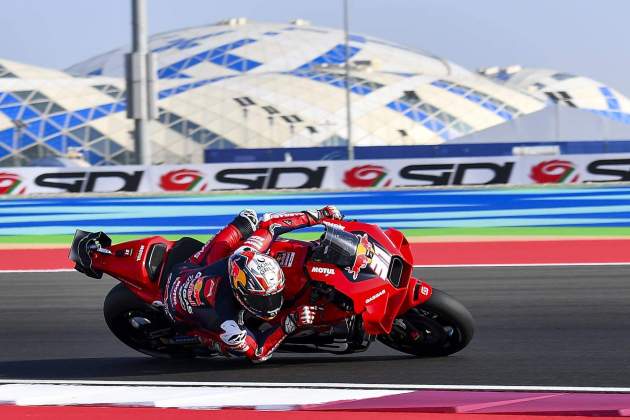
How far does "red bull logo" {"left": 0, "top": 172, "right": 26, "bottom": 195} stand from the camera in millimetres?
21016

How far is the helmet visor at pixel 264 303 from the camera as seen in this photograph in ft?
20.4

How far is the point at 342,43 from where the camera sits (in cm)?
8800

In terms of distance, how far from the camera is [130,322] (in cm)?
729

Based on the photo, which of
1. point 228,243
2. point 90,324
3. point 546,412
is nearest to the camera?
point 546,412

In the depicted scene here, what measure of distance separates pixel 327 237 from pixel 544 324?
2.86 m

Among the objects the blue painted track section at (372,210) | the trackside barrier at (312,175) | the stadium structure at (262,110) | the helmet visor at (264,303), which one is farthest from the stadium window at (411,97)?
the helmet visor at (264,303)

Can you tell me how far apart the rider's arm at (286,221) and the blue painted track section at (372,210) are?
36.7 ft

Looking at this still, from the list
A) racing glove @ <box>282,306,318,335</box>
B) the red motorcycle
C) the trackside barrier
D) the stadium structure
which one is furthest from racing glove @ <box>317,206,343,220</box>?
the stadium structure

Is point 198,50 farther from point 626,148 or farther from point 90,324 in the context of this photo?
point 90,324

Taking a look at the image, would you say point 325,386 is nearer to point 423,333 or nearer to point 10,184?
point 423,333

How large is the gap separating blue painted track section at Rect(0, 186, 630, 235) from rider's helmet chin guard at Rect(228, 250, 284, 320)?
11.8 meters

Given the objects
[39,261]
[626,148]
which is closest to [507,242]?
[39,261]

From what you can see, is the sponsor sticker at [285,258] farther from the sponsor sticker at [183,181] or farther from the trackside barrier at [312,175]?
the sponsor sticker at [183,181]

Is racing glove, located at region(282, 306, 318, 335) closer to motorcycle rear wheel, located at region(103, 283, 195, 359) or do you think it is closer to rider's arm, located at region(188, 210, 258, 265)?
rider's arm, located at region(188, 210, 258, 265)
